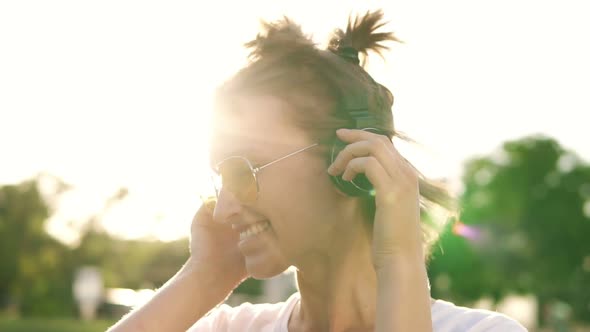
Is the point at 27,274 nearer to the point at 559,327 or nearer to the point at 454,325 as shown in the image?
the point at 559,327

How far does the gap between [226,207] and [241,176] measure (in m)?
0.17

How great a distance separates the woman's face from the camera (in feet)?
10.3

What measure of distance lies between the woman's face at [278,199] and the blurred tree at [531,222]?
5158 cm

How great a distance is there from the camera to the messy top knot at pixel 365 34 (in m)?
3.44

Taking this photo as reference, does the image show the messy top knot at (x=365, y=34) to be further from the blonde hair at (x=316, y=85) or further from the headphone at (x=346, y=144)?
the headphone at (x=346, y=144)

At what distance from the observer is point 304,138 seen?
3.24m

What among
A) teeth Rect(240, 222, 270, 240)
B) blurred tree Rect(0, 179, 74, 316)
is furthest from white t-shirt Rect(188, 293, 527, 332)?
blurred tree Rect(0, 179, 74, 316)

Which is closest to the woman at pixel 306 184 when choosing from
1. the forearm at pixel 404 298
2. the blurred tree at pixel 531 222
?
the forearm at pixel 404 298

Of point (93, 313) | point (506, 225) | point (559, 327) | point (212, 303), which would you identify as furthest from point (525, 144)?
point (212, 303)

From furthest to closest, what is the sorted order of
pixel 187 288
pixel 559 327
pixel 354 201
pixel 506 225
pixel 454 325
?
pixel 506 225 → pixel 559 327 → pixel 187 288 → pixel 354 201 → pixel 454 325

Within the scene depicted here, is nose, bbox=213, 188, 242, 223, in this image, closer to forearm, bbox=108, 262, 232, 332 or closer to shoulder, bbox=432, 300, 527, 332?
forearm, bbox=108, 262, 232, 332

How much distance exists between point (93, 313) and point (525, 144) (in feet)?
97.1

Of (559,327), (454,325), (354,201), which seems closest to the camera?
(454,325)

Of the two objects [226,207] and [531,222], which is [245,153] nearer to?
[226,207]
